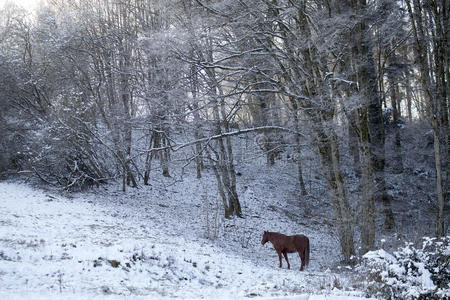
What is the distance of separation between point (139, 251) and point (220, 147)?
7.29 m

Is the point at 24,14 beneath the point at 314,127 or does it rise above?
above

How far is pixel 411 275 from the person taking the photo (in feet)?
16.5

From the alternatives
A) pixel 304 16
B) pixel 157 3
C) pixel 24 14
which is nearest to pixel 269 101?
pixel 304 16

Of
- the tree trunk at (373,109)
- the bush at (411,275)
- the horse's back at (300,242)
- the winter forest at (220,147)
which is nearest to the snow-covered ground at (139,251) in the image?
the winter forest at (220,147)

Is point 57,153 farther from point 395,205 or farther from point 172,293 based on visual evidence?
point 395,205

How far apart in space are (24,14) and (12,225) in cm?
1204

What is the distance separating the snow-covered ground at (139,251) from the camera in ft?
17.8

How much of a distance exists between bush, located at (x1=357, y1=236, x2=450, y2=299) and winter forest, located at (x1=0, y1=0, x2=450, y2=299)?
0.08 feet

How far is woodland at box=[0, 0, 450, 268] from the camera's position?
10586mm

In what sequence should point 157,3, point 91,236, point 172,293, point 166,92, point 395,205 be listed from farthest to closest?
point 395,205, point 157,3, point 166,92, point 91,236, point 172,293

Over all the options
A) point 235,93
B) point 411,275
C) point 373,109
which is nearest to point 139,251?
point 411,275

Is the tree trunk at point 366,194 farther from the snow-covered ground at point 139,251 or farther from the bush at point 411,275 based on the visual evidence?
the bush at point 411,275

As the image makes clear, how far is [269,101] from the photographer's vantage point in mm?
13695

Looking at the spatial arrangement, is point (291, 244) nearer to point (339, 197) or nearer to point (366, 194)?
point (339, 197)
